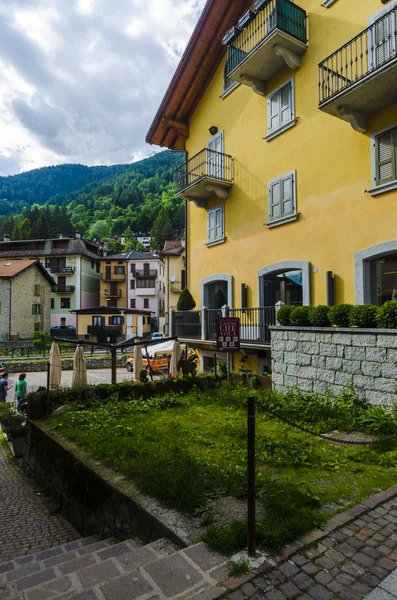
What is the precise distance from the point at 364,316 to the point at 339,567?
5.65 m

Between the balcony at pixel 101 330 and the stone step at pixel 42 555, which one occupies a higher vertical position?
the balcony at pixel 101 330

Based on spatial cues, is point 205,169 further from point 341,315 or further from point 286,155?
point 341,315

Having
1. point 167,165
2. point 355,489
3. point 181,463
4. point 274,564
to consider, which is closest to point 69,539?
point 181,463

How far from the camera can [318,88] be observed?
36.3ft

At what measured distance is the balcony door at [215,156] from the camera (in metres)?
15.2

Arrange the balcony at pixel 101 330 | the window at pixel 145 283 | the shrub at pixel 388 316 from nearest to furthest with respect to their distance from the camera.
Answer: the shrub at pixel 388 316
the balcony at pixel 101 330
the window at pixel 145 283

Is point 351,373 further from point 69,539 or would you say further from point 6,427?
point 6,427

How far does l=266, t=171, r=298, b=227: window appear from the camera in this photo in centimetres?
1202

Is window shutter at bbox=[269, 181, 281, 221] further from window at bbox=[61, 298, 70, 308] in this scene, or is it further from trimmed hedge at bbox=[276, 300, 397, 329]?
window at bbox=[61, 298, 70, 308]

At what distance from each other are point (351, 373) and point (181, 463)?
4592 mm

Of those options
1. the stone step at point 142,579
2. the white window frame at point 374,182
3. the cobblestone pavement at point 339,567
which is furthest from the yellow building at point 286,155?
the stone step at point 142,579

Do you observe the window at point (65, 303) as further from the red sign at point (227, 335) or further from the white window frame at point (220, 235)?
the red sign at point (227, 335)

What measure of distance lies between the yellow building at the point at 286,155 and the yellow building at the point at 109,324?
3064cm

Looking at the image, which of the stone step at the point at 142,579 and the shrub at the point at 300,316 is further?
the shrub at the point at 300,316
